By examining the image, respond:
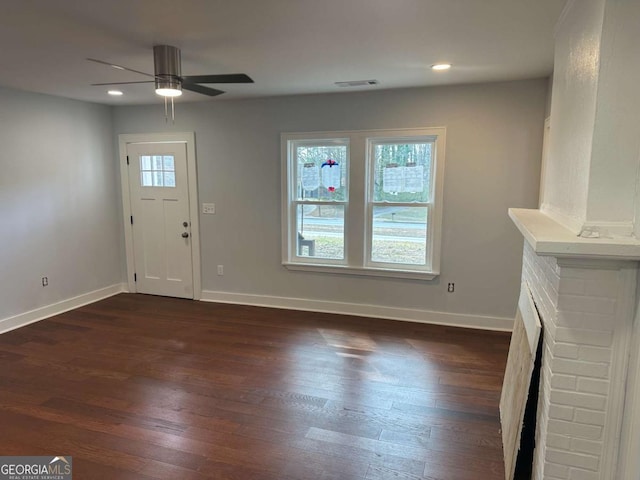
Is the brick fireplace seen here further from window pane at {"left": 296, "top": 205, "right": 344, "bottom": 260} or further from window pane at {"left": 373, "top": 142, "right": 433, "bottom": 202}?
window pane at {"left": 296, "top": 205, "right": 344, "bottom": 260}

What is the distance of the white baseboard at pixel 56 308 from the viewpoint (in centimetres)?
418

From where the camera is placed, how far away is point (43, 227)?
4.48m

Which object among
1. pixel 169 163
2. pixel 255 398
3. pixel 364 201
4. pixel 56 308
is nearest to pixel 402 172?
pixel 364 201

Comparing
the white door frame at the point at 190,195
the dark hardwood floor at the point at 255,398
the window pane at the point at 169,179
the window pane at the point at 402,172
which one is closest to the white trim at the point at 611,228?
the dark hardwood floor at the point at 255,398

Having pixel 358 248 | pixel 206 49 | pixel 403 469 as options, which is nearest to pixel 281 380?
pixel 403 469

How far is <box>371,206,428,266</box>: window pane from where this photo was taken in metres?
4.35

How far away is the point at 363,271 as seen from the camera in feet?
14.8

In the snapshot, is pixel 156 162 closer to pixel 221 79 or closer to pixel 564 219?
pixel 221 79

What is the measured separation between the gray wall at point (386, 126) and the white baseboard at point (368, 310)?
59mm

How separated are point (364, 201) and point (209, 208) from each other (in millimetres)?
1928

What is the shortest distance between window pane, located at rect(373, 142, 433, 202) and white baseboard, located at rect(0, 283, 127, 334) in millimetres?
3667

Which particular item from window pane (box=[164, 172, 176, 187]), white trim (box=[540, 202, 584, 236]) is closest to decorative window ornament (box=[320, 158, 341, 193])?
window pane (box=[164, 172, 176, 187])

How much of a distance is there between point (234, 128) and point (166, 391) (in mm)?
2991

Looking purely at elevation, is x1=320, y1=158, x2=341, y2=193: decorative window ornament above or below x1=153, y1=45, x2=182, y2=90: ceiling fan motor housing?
below
